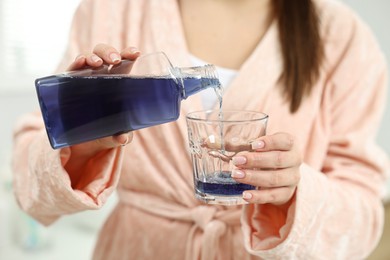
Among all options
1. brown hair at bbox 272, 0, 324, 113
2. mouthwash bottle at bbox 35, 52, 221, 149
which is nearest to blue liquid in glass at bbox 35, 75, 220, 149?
mouthwash bottle at bbox 35, 52, 221, 149

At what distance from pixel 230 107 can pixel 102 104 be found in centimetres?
36

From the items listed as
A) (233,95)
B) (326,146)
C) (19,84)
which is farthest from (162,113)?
(19,84)

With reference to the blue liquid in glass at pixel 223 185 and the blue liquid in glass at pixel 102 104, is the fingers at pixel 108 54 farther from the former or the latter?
the blue liquid in glass at pixel 223 185

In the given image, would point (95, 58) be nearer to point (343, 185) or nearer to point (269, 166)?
point (269, 166)

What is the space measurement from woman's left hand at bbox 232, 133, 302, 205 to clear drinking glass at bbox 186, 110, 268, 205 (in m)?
0.01

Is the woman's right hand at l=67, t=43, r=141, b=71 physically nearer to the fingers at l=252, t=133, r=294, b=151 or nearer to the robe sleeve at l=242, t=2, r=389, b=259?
the fingers at l=252, t=133, r=294, b=151

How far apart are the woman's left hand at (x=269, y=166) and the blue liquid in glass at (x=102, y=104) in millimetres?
104

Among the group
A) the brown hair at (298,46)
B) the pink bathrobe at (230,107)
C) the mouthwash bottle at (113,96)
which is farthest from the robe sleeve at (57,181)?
the brown hair at (298,46)

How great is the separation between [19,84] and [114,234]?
0.67 meters

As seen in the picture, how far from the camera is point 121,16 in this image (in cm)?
97

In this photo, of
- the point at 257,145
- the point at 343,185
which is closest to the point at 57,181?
the point at 257,145

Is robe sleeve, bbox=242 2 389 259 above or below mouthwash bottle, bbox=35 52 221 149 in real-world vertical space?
below

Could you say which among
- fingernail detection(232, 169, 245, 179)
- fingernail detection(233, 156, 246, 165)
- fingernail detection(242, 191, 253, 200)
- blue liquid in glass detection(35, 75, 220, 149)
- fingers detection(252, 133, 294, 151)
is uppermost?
blue liquid in glass detection(35, 75, 220, 149)

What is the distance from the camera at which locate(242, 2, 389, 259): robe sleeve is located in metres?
0.76
